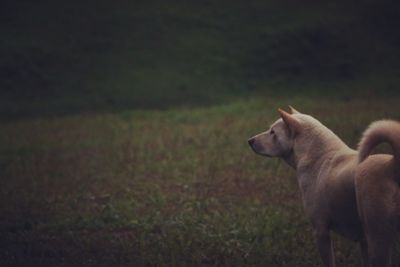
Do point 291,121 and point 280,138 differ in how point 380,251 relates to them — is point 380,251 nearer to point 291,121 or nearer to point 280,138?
point 291,121

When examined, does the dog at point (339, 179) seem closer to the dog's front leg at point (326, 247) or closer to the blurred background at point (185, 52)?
the dog's front leg at point (326, 247)

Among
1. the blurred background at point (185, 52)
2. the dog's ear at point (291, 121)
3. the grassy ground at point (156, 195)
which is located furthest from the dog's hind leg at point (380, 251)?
the blurred background at point (185, 52)

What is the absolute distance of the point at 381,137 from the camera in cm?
558

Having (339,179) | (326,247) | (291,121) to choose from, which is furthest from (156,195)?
(339,179)

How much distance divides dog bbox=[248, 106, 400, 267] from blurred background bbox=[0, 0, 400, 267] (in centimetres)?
126

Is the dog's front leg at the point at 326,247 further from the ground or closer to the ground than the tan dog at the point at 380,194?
closer to the ground

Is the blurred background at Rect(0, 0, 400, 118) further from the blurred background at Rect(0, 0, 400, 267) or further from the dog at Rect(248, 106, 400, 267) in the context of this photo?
the dog at Rect(248, 106, 400, 267)

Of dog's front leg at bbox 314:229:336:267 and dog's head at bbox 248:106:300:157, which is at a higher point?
dog's head at bbox 248:106:300:157

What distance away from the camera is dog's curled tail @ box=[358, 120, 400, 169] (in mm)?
5457

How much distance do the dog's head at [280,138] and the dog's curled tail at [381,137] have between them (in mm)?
1298

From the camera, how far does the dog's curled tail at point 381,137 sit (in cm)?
546

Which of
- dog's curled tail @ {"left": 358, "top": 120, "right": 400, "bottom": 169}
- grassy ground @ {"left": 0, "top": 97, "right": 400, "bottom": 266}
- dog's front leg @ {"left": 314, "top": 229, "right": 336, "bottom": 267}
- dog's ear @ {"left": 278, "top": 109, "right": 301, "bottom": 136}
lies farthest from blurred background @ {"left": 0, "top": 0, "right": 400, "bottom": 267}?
dog's curled tail @ {"left": 358, "top": 120, "right": 400, "bottom": 169}

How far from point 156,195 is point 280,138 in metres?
5.00

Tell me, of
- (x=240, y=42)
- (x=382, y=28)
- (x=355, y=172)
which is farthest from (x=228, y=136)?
(x=382, y=28)
